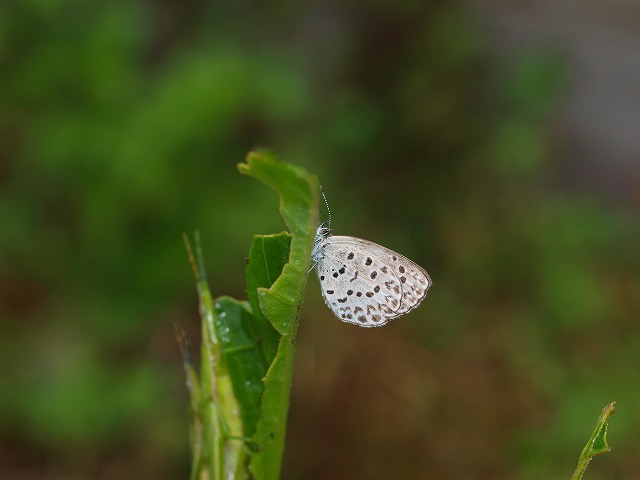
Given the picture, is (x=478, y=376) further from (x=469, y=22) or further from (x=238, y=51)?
(x=469, y=22)

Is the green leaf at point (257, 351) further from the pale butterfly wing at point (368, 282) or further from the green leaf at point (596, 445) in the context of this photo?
the pale butterfly wing at point (368, 282)

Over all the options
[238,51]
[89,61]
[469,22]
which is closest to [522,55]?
[469,22]

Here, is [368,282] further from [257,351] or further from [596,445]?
[596,445]

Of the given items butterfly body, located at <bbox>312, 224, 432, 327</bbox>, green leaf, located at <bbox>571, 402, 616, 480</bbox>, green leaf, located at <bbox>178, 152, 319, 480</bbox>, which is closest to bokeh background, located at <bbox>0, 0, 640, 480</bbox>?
butterfly body, located at <bbox>312, 224, 432, 327</bbox>

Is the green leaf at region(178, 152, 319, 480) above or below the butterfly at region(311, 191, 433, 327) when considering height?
below

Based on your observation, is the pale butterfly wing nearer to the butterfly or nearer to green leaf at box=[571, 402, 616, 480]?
the butterfly

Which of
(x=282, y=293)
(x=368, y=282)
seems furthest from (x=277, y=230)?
(x=282, y=293)
